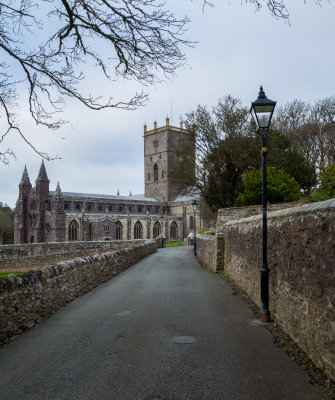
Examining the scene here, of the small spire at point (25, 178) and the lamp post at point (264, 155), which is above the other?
the small spire at point (25, 178)

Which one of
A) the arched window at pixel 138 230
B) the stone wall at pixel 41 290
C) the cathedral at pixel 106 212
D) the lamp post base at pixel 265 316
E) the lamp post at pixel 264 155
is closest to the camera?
the stone wall at pixel 41 290

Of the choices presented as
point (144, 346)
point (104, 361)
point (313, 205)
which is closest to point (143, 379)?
point (104, 361)

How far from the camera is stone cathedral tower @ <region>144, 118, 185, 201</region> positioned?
8662cm

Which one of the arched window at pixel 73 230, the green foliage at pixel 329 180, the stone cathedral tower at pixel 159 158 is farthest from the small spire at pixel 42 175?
the green foliage at pixel 329 180

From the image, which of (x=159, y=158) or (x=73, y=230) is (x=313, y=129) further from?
(x=159, y=158)

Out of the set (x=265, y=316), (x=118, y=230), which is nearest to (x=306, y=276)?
(x=265, y=316)

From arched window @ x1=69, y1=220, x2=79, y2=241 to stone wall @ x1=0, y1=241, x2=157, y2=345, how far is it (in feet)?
176

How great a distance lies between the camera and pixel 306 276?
484cm

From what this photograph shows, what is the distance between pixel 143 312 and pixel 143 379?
3697 millimetres

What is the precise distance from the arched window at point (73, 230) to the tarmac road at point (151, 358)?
190 feet

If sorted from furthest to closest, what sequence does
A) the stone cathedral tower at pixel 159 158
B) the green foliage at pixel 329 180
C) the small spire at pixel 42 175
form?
the stone cathedral tower at pixel 159 158
the small spire at pixel 42 175
the green foliage at pixel 329 180

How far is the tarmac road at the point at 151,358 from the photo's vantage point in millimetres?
3895

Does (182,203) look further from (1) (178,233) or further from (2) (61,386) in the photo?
(2) (61,386)

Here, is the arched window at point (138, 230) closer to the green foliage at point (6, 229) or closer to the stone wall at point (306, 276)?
the green foliage at point (6, 229)
